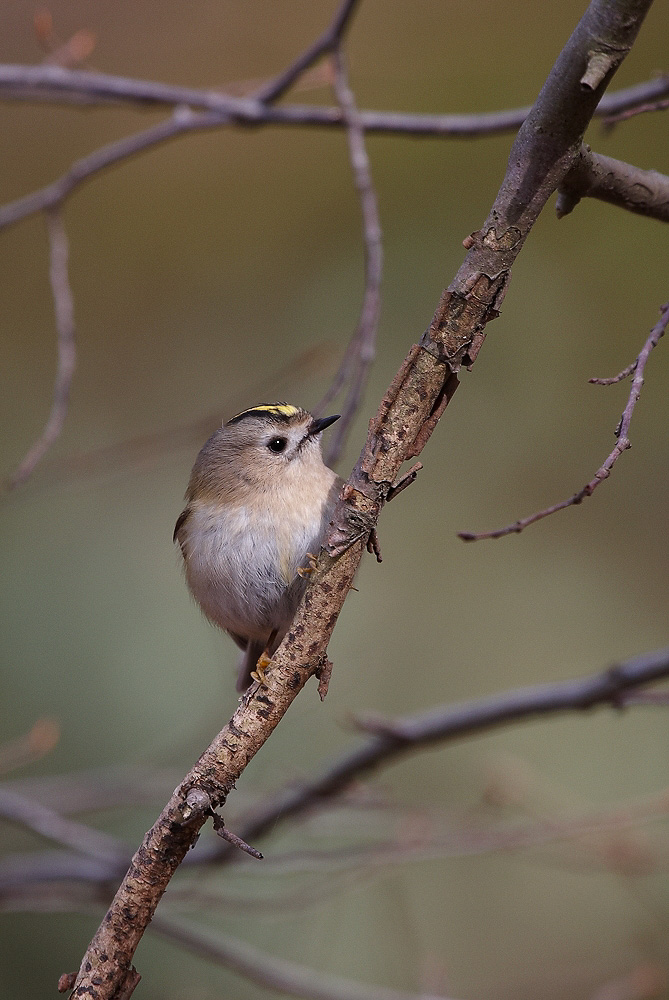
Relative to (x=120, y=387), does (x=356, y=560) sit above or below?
below

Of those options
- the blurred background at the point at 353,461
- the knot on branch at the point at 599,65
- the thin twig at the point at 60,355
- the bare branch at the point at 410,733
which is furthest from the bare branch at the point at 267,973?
the knot on branch at the point at 599,65

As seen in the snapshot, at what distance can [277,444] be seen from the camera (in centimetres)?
169

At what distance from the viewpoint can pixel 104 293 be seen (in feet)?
11.2

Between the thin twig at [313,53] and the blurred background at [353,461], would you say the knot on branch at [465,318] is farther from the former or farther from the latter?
the blurred background at [353,461]

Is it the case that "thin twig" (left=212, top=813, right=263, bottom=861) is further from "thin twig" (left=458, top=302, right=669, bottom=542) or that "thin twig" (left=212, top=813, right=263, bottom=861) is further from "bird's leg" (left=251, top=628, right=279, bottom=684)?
"thin twig" (left=458, top=302, right=669, bottom=542)

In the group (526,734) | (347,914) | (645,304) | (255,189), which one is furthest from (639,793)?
(255,189)

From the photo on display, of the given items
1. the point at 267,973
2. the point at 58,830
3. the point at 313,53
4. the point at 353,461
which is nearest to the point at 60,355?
the point at 313,53

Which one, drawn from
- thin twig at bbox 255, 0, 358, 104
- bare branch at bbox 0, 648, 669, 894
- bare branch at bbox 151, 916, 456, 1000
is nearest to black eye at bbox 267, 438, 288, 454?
bare branch at bbox 0, 648, 669, 894

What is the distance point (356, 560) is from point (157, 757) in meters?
1.74

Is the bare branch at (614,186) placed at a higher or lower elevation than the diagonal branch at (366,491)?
higher

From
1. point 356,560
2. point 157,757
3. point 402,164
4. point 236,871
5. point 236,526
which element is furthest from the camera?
point 402,164

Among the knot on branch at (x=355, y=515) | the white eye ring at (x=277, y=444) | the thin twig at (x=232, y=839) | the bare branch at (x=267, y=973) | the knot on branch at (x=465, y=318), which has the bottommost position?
the bare branch at (x=267, y=973)

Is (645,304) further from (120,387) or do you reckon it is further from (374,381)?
(120,387)

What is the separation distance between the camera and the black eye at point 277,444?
1.69 metres
